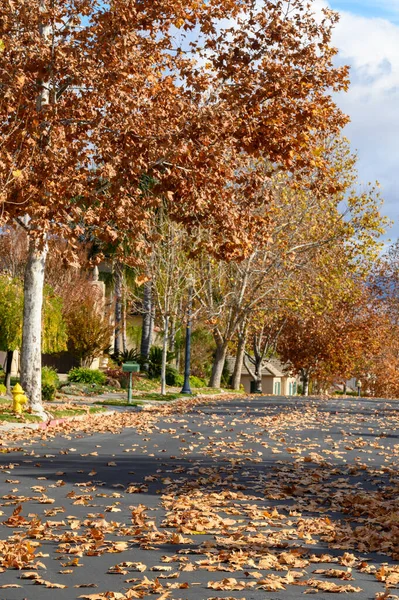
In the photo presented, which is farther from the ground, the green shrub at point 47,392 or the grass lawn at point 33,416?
the green shrub at point 47,392

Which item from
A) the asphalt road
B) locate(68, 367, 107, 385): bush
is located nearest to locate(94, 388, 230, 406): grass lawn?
locate(68, 367, 107, 385): bush

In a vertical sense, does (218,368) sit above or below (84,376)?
above

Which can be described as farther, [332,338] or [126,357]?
[332,338]

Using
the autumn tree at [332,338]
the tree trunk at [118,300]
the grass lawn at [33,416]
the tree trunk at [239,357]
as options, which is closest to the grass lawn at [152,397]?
the grass lawn at [33,416]

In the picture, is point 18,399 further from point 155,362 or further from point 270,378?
point 270,378

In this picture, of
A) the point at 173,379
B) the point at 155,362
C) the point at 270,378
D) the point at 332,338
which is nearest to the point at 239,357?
the point at 155,362

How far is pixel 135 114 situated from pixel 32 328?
5982mm

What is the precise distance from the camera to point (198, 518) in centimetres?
962

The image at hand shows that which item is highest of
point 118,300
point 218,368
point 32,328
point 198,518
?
point 118,300

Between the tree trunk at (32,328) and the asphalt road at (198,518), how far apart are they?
450 centimetres

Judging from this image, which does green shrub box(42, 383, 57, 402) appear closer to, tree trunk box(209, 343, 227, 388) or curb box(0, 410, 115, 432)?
curb box(0, 410, 115, 432)

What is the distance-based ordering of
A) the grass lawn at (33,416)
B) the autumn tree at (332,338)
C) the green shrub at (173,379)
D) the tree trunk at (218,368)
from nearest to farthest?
1. the grass lawn at (33,416)
2. the green shrub at (173,379)
3. the tree trunk at (218,368)
4. the autumn tree at (332,338)

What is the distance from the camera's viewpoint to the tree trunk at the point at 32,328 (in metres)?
22.8

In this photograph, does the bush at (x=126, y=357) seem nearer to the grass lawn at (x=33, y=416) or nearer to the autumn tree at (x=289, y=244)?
the autumn tree at (x=289, y=244)
